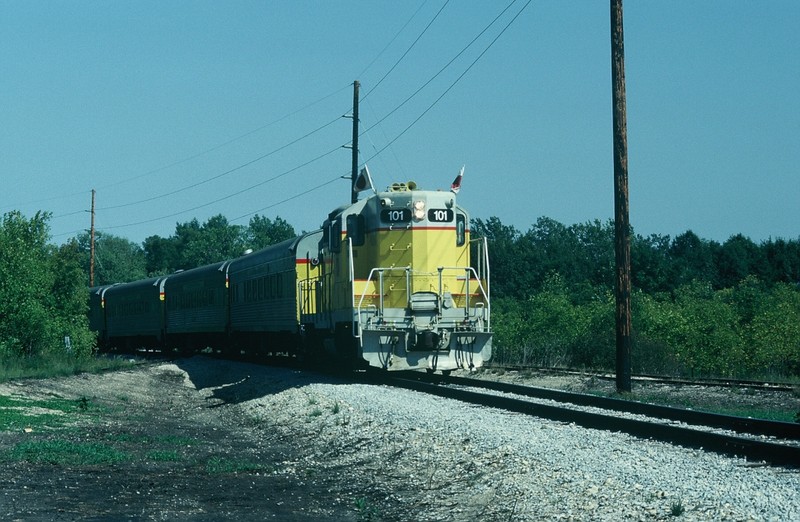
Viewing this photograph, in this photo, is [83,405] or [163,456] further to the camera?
[83,405]

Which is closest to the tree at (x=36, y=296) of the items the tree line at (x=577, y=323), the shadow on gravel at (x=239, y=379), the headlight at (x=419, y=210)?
the tree line at (x=577, y=323)

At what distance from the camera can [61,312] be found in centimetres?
4462

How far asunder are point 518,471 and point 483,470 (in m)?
0.48

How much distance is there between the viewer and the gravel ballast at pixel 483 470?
770cm

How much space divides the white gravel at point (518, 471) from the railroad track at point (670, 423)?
0.27m

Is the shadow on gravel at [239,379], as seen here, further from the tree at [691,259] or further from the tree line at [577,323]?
the tree at [691,259]

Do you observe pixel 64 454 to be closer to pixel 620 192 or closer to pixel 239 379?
pixel 620 192

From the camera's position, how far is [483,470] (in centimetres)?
970

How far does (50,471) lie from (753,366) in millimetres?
23711

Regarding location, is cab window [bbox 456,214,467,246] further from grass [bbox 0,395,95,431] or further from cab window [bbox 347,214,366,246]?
grass [bbox 0,395,95,431]

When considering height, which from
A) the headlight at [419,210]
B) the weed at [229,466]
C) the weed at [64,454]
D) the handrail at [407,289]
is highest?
the headlight at [419,210]

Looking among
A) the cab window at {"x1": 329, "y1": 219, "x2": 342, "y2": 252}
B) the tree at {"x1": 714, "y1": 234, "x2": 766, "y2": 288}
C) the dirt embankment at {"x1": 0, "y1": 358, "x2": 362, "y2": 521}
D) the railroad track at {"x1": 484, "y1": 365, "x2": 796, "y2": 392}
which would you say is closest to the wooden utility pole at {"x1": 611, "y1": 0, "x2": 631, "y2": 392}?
the railroad track at {"x1": 484, "y1": 365, "x2": 796, "y2": 392}

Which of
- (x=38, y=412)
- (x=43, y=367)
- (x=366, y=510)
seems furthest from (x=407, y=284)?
(x=43, y=367)

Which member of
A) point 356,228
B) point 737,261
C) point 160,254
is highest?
point 160,254
